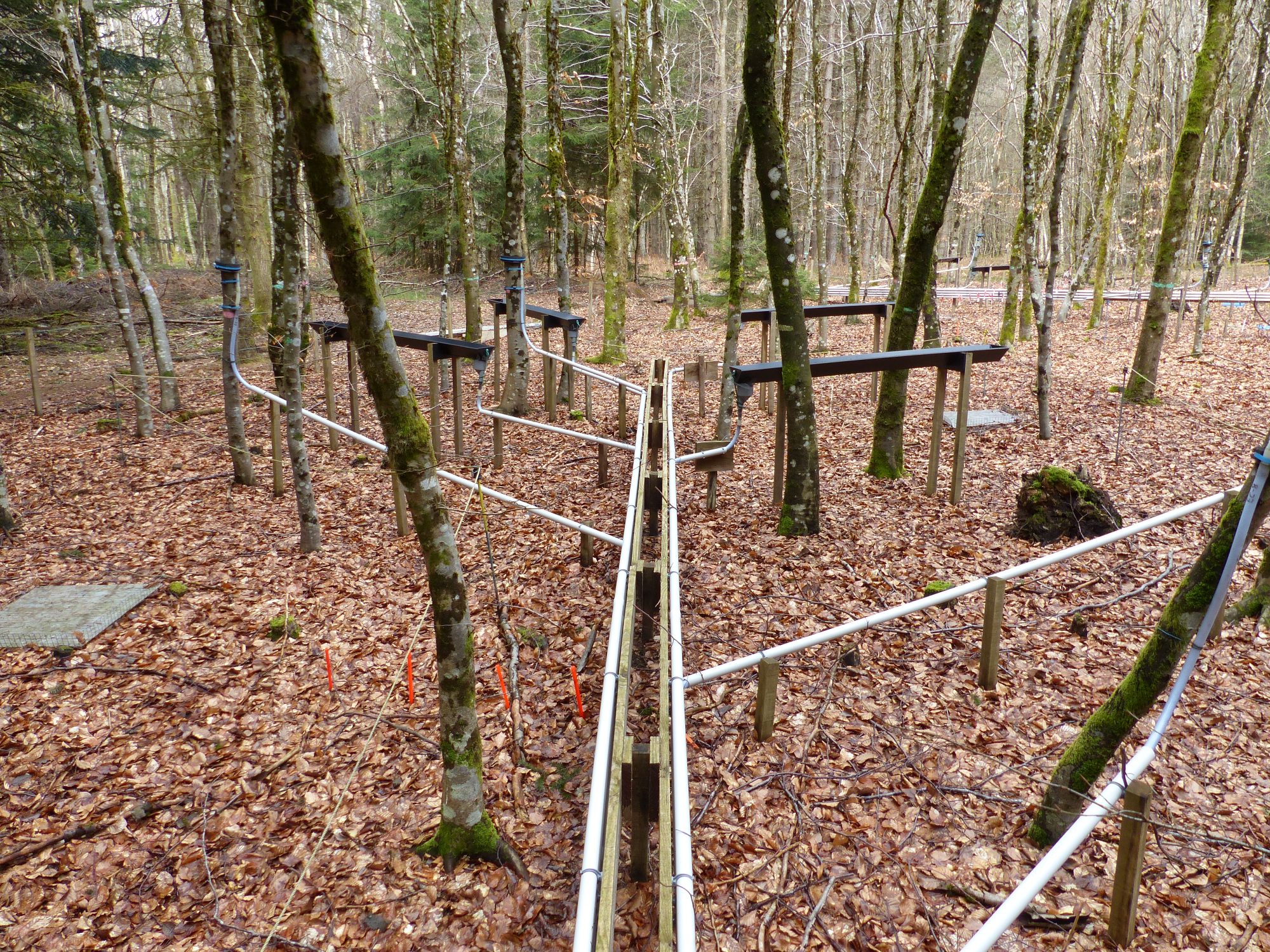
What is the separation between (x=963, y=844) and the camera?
353 cm

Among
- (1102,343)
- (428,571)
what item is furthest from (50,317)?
(1102,343)

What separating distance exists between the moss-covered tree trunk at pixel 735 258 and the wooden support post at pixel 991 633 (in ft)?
14.1

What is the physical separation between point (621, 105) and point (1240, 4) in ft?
46.8

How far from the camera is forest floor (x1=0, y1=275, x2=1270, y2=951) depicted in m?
3.34

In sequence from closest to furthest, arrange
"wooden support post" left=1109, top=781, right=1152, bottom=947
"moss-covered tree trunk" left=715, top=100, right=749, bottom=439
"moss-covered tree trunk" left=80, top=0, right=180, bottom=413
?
"wooden support post" left=1109, top=781, right=1152, bottom=947, "moss-covered tree trunk" left=715, top=100, right=749, bottom=439, "moss-covered tree trunk" left=80, top=0, right=180, bottom=413

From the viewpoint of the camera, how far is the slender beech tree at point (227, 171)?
741 centimetres

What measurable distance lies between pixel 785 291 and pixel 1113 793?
4.75 meters

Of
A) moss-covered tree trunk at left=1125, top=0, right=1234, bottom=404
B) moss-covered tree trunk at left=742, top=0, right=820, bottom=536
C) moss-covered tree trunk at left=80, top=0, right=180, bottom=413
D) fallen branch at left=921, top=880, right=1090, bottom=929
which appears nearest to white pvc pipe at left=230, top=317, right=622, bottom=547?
moss-covered tree trunk at left=742, top=0, right=820, bottom=536

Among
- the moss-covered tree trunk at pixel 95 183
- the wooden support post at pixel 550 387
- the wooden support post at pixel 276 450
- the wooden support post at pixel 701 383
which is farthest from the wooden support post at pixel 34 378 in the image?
the wooden support post at pixel 701 383

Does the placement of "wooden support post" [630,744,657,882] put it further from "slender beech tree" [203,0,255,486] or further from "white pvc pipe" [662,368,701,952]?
"slender beech tree" [203,0,255,486]

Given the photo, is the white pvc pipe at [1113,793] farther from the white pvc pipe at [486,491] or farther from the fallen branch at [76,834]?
the fallen branch at [76,834]

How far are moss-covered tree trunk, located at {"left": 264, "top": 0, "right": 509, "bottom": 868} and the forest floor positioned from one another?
37 cm

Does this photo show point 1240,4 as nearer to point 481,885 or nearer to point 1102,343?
point 1102,343

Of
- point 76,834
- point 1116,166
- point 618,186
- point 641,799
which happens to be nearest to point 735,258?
point 618,186
